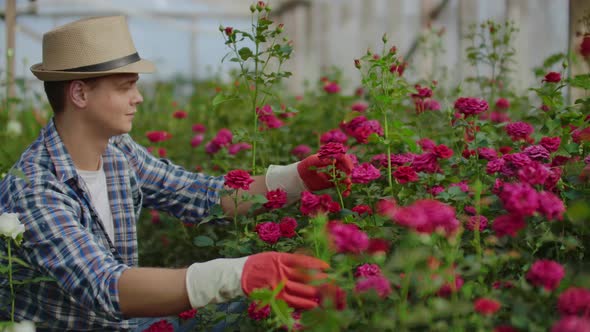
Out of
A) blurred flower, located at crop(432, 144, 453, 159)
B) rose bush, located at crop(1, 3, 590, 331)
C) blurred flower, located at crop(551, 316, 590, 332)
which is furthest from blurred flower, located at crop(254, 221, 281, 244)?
blurred flower, located at crop(551, 316, 590, 332)

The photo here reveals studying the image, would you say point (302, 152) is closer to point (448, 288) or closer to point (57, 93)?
point (57, 93)

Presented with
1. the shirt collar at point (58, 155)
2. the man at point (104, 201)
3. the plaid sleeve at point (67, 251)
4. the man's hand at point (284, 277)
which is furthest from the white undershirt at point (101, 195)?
the man's hand at point (284, 277)

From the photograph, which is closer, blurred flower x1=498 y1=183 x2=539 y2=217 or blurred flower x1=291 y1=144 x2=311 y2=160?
blurred flower x1=498 y1=183 x2=539 y2=217

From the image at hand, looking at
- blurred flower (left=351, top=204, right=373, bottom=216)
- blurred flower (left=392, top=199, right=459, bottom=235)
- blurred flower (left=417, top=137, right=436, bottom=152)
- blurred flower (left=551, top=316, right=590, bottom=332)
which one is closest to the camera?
blurred flower (left=551, top=316, right=590, bottom=332)

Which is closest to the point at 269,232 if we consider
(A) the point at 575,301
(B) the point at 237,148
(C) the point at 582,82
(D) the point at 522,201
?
(D) the point at 522,201

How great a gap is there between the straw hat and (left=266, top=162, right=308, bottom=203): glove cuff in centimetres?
45

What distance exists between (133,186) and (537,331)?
133 centimetres

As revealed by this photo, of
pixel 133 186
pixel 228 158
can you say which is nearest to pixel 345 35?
pixel 228 158

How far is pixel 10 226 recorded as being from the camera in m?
1.45

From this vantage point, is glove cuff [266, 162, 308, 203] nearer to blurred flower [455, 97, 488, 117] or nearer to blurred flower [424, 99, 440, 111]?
blurred flower [455, 97, 488, 117]

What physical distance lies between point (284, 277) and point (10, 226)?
61 cm

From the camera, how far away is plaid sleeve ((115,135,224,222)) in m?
2.04

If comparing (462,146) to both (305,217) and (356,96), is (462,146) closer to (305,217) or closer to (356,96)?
(305,217)

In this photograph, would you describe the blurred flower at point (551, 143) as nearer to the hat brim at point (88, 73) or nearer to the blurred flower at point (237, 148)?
the hat brim at point (88, 73)
